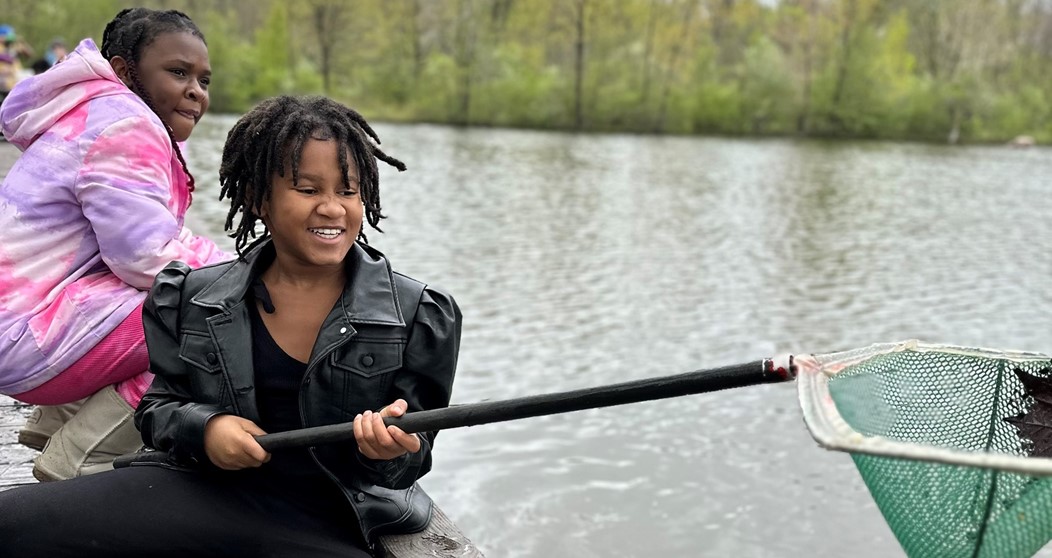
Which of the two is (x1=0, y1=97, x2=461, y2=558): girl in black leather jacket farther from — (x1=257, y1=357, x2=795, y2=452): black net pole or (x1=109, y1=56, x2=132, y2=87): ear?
(x1=109, y1=56, x2=132, y2=87): ear

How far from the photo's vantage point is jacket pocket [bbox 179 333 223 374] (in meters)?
2.09

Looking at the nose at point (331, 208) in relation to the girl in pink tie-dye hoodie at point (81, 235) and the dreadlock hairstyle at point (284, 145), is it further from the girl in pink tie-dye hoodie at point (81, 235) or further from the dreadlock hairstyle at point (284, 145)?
the girl in pink tie-dye hoodie at point (81, 235)

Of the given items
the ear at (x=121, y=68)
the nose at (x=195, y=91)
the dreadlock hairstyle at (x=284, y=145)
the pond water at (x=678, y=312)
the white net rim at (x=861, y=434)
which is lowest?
the pond water at (x=678, y=312)

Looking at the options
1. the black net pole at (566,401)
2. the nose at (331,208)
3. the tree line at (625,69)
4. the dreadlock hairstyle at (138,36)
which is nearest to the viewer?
the black net pole at (566,401)

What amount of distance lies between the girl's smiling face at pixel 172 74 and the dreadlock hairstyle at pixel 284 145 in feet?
1.93

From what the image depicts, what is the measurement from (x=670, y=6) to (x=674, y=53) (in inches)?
92.3

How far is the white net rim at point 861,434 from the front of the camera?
1.33m

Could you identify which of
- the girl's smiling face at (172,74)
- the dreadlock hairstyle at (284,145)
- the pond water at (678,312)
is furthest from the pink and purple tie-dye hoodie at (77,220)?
the pond water at (678,312)

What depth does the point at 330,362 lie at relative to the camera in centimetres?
207

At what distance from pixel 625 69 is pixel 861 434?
4764 centimetres

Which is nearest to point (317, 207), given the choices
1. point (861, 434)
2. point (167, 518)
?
point (167, 518)

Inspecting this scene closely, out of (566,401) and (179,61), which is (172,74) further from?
(566,401)

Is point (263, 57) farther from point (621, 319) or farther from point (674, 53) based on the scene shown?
point (621, 319)

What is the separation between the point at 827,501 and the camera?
18.6 ft
